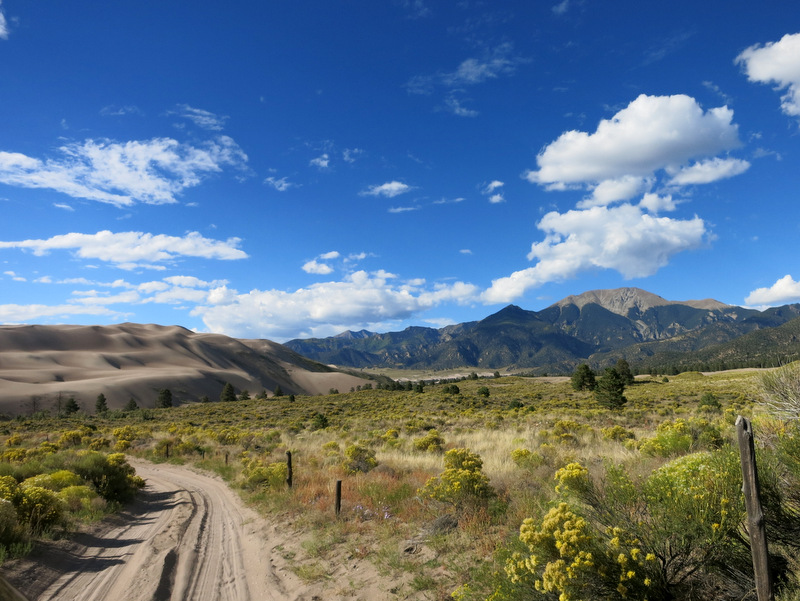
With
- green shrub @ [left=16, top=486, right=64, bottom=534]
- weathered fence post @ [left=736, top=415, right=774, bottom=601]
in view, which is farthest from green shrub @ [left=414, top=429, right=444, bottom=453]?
weathered fence post @ [left=736, top=415, right=774, bottom=601]

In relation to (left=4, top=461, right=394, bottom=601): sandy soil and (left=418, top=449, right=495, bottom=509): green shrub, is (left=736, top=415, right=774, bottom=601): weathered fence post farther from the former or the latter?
(left=418, top=449, right=495, bottom=509): green shrub

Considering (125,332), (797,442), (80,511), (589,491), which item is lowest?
(80,511)

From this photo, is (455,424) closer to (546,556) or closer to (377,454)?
(377,454)

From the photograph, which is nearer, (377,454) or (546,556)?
(546,556)

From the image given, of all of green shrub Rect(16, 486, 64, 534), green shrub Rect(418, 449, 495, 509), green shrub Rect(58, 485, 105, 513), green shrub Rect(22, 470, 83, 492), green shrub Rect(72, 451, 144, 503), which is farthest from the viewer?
green shrub Rect(72, 451, 144, 503)

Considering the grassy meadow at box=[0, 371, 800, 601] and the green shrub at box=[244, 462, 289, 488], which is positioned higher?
the grassy meadow at box=[0, 371, 800, 601]

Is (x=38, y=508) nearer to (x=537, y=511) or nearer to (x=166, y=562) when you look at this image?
(x=166, y=562)

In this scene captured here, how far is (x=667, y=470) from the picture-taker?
208 inches

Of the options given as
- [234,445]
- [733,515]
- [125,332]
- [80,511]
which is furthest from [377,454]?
[125,332]

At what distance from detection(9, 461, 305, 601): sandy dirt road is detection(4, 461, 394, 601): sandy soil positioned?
0.02 m

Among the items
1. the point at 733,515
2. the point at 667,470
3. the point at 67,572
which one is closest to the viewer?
the point at 733,515

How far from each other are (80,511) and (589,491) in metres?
13.7

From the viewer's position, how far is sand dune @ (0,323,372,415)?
314 ft

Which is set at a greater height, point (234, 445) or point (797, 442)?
point (797, 442)
